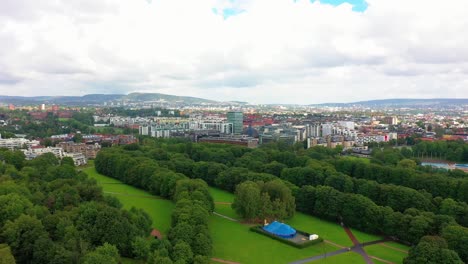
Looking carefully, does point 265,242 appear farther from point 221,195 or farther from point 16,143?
point 16,143

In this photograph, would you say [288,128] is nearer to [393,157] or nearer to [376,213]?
[393,157]

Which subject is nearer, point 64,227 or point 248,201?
point 64,227

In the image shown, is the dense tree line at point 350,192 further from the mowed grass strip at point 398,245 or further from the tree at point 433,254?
the tree at point 433,254

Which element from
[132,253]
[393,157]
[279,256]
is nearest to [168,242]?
[132,253]

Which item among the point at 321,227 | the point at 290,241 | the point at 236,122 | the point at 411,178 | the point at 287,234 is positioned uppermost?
the point at 236,122

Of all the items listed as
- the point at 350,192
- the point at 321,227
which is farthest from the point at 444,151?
the point at 321,227

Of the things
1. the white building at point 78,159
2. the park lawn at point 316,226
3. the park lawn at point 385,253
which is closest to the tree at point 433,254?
the park lawn at point 385,253
